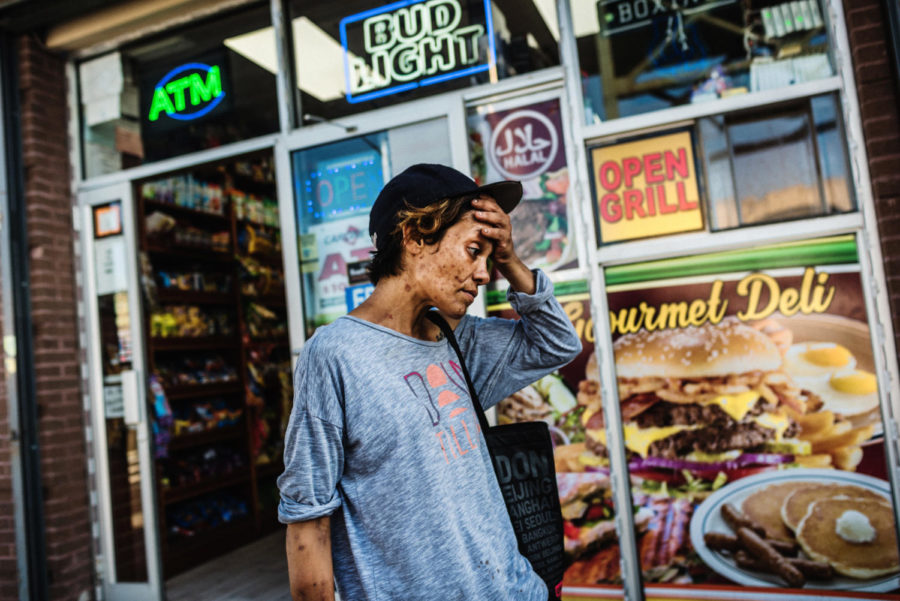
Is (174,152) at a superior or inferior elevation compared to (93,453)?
superior

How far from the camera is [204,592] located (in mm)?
4605

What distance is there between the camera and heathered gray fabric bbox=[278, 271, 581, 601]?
1.33 meters

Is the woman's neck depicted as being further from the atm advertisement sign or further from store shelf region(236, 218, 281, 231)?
store shelf region(236, 218, 281, 231)

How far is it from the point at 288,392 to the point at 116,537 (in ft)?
7.71

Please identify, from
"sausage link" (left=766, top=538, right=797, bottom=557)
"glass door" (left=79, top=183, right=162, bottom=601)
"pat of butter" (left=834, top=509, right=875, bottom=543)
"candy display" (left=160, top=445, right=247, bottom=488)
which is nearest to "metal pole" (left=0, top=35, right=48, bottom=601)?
"glass door" (left=79, top=183, right=162, bottom=601)

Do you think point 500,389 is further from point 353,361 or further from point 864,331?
point 864,331

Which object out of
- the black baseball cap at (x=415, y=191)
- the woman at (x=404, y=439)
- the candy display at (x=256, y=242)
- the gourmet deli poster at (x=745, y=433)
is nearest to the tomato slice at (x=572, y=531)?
the gourmet deli poster at (x=745, y=433)

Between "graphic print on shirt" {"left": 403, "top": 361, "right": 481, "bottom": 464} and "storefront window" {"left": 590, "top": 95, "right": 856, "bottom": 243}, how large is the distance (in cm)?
210

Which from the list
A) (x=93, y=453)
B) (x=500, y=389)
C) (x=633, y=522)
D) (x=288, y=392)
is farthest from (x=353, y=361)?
(x=288, y=392)

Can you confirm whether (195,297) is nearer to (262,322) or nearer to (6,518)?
(262,322)

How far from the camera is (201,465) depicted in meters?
5.73

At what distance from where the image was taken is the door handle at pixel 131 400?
14.2 ft

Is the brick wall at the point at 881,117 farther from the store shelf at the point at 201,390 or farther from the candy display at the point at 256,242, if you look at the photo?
the candy display at the point at 256,242

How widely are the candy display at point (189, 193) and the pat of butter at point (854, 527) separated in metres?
5.06
